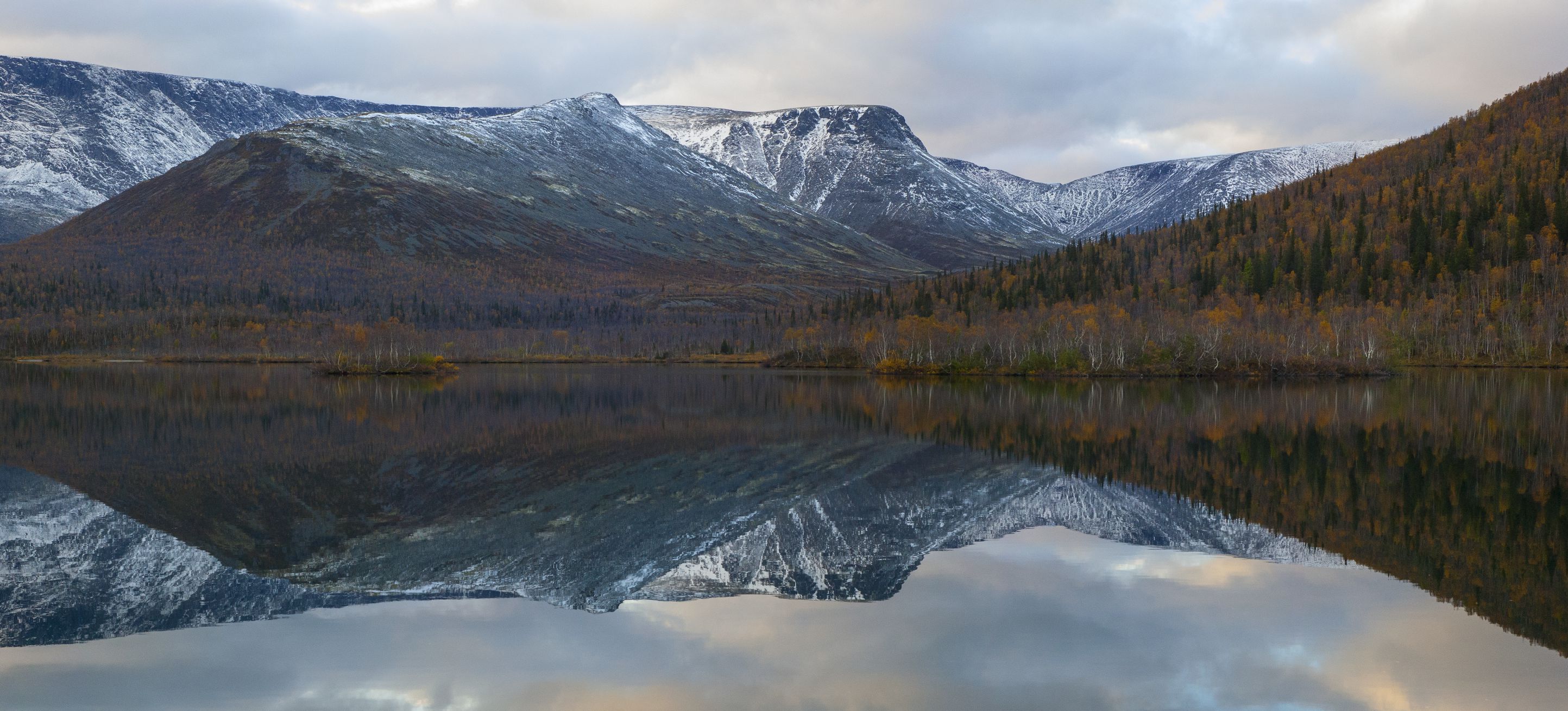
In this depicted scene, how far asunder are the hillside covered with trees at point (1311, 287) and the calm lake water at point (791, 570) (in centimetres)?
6584

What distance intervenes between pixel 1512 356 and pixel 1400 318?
42.1ft

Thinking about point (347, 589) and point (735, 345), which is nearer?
point (347, 589)

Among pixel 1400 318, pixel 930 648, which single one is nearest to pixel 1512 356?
pixel 1400 318

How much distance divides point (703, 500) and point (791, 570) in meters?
7.81

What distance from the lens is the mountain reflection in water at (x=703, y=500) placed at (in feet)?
56.8

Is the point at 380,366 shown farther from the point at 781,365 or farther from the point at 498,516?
the point at 498,516

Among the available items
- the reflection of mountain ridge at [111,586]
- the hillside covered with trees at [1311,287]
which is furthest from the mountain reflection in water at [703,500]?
the hillside covered with trees at [1311,287]

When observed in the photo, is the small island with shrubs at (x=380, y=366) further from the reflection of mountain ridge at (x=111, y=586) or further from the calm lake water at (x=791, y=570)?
the reflection of mountain ridge at (x=111, y=586)

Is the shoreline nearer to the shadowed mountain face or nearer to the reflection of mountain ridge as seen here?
the shadowed mountain face

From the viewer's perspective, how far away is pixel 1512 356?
11125cm

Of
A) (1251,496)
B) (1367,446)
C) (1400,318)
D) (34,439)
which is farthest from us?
(1400,318)

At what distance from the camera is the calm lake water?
12.5 metres

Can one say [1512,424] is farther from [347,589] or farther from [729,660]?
[347,589]

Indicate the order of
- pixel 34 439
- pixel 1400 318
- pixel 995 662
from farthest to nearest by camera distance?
1. pixel 1400 318
2. pixel 34 439
3. pixel 995 662
